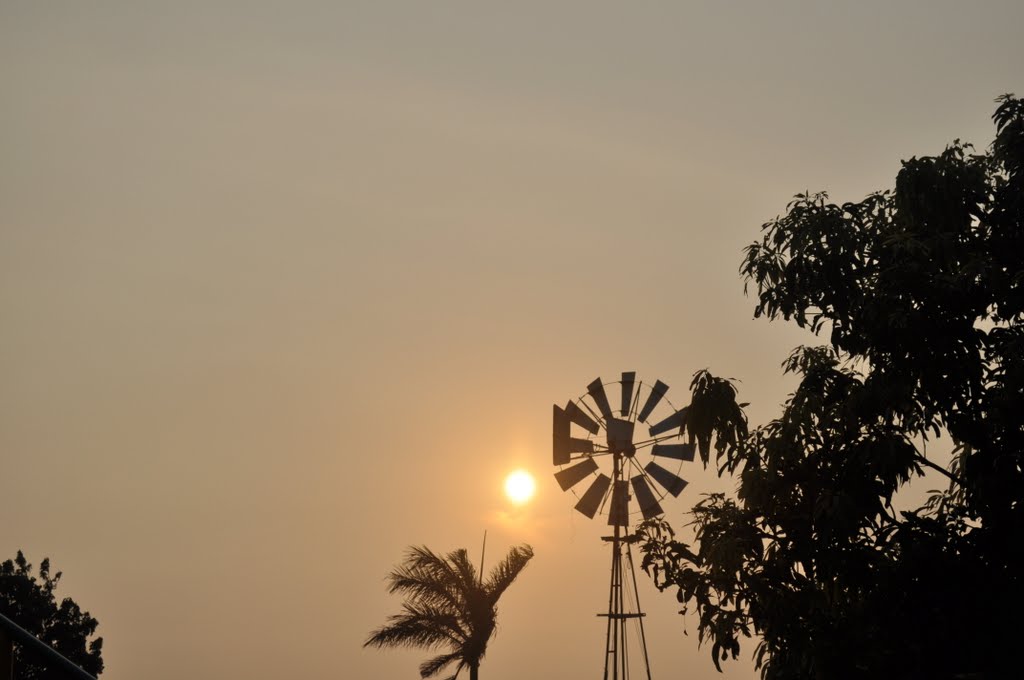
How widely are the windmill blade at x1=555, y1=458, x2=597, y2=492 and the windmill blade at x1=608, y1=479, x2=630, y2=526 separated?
736mm

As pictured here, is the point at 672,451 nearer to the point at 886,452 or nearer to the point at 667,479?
the point at 667,479

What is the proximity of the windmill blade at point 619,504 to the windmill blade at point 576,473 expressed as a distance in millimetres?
736

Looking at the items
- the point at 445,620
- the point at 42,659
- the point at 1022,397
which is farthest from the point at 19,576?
the point at 42,659

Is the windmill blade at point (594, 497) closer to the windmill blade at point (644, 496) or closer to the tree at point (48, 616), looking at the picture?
the windmill blade at point (644, 496)

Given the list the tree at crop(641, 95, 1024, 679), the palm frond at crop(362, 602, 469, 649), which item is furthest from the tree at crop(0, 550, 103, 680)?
the tree at crop(641, 95, 1024, 679)

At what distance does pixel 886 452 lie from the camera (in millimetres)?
11414

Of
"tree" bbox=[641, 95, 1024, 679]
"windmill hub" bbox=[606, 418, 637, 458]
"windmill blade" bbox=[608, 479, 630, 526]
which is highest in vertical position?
"windmill hub" bbox=[606, 418, 637, 458]

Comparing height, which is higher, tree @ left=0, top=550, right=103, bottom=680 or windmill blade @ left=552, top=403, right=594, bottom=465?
tree @ left=0, top=550, right=103, bottom=680

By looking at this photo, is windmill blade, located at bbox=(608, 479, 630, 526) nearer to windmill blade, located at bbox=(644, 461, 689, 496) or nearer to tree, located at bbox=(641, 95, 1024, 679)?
windmill blade, located at bbox=(644, 461, 689, 496)

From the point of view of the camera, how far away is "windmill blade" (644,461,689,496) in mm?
19812

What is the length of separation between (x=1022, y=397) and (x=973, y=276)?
4.31 ft

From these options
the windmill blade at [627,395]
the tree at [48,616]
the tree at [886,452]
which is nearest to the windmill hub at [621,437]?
the windmill blade at [627,395]

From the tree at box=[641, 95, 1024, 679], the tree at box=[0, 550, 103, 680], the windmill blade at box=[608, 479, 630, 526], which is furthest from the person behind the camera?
the tree at box=[0, 550, 103, 680]

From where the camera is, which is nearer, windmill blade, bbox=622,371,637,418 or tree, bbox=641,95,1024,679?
tree, bbox=641,95,1024,679
